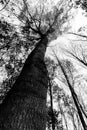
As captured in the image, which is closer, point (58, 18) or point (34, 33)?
point (34, 33)

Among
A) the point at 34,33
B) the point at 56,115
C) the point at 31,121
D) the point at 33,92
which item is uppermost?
the point at 34,33

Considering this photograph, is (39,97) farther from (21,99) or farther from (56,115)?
(56,115)

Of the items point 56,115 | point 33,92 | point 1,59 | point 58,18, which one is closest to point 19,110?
point 33,92

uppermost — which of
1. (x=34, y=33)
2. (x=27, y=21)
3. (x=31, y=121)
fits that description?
(x=27, y=21)

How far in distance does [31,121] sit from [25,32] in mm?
6937

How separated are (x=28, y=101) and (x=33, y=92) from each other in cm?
17

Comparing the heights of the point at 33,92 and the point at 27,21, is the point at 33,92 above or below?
below

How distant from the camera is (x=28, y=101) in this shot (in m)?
1.25

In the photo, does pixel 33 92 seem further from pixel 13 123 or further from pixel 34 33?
pixel 34 33

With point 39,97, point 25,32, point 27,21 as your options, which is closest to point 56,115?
point 25,32

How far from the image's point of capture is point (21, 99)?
1258mm

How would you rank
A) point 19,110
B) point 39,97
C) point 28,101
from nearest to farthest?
point 19,110 → point 28,101 → point 39,97

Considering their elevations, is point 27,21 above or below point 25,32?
above

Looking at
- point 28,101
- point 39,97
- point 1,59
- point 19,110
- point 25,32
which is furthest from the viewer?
point 25,32
